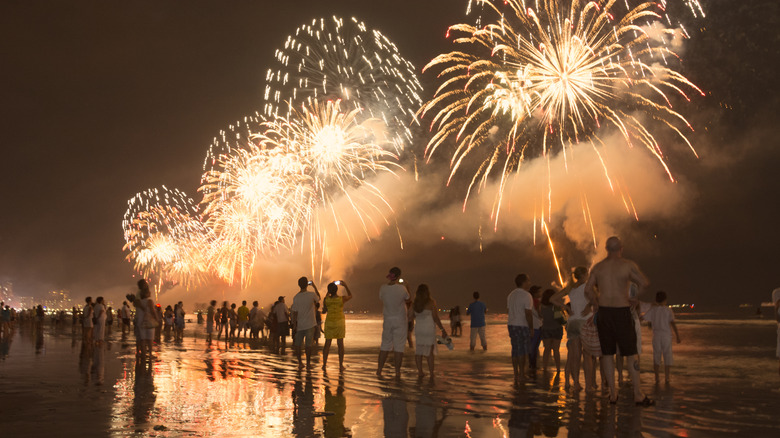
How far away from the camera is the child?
11766mm

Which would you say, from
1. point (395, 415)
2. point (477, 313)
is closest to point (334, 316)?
point (395, 415)

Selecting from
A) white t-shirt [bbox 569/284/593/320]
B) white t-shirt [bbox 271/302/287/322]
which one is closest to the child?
white t-shirt [bbox 569/284/593/320]

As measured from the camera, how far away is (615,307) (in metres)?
8.37

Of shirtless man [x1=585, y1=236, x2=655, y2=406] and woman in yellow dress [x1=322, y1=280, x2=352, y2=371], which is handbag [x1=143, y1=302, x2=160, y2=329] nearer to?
woman in yellow dress [x1=322, y1=280, x2=352, y2=371]

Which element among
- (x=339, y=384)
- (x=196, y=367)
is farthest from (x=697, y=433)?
(x=196, y=367)

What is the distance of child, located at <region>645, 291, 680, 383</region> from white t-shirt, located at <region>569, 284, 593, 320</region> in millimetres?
2134

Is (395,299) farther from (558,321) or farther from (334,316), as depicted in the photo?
(558,321)

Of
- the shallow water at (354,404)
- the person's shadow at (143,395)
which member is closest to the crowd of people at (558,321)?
the shallow water at (354,404)

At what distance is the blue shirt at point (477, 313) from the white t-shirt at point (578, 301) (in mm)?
10805

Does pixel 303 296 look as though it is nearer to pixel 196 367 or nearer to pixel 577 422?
pixel 196 367

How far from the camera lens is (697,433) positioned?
657 centimetres

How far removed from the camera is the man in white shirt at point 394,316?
12195 millimetres

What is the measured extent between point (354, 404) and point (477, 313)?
13.4m

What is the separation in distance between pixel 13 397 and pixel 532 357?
921 cm
